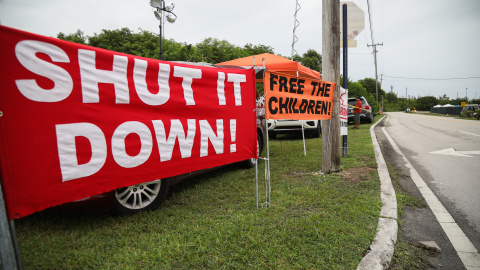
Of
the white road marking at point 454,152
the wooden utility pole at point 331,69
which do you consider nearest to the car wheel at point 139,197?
the wooden utility pole at point 331,69

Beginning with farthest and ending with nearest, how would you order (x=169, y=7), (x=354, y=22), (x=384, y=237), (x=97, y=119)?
1. (x=169, y=7)
2. (x=354, y=22)
3. (x=384, y=237)
4. (x=97, y=119)

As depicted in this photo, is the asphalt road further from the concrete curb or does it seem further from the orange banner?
the orange banner

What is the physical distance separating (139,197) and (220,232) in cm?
116

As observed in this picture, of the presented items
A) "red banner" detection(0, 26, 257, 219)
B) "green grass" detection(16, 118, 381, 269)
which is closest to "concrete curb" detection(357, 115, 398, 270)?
"green grass" detection(16, 118, 381, 269)

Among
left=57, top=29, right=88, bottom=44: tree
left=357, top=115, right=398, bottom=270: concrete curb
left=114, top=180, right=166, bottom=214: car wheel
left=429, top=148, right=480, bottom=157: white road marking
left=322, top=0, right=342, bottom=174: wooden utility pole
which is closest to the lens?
left=357, top=115, right=398, bottom=270: concrete curb

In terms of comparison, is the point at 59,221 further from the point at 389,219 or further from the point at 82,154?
the point at 389,219

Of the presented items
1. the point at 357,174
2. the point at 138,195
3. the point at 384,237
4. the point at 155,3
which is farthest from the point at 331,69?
the point at 155,3

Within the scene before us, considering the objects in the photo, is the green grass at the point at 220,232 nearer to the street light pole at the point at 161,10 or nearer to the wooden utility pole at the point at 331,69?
the wooden utility pole at the point at 331,69

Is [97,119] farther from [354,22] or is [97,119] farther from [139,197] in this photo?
[354,22]

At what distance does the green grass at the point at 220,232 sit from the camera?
92.0 inches

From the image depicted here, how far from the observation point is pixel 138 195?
3350 mm

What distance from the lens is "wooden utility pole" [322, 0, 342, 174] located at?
5.04 metres

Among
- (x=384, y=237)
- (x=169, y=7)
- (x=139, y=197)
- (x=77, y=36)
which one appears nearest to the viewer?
(x=384, y=237)

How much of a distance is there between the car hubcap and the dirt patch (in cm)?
317
